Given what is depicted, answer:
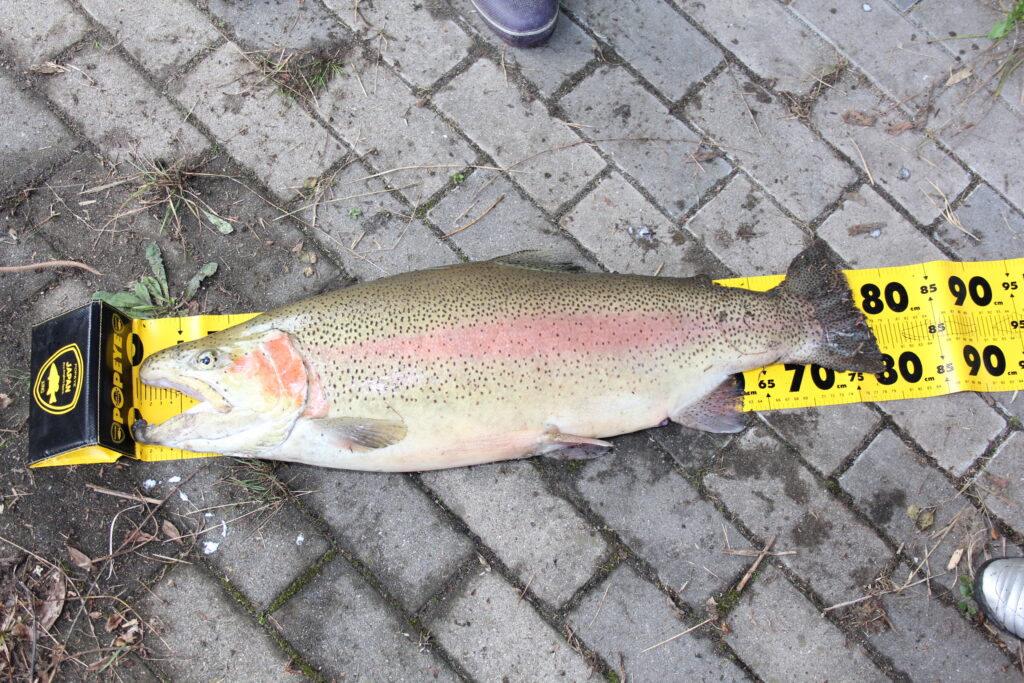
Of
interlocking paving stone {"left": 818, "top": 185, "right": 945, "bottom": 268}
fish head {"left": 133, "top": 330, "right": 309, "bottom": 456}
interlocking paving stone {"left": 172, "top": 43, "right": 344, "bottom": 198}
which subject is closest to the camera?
fish head {"left": 133, "top": 330, "right": 309, "bottom": 456}

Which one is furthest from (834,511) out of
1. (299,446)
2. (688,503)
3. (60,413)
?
(60,413)

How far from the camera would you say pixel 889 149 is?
12.5 ft

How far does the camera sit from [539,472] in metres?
3.41

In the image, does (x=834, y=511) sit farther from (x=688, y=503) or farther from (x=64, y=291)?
(x=64, y=291)

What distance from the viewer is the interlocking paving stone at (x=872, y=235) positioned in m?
3.66

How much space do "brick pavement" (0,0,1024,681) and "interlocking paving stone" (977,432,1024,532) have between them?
14mm

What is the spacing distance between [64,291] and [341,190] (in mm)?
1660

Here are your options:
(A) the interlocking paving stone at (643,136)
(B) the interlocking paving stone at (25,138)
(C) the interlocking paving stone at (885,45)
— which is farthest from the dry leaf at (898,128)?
(B) the interlocking paving stone at (25,138)

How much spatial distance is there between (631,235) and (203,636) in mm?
3146

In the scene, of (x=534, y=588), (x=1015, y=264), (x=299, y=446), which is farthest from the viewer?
(x=1015, y=264)

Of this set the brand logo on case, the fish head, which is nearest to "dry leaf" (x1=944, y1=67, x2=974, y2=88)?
the fish head

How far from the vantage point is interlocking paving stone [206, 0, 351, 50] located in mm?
3875

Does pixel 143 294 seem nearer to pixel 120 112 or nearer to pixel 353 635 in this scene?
pixel 120 112

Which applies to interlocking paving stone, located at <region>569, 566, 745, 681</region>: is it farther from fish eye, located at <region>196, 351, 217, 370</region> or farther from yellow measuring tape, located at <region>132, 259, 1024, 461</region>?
fish eye, located at <region>196, 351, 217, 370</region>
